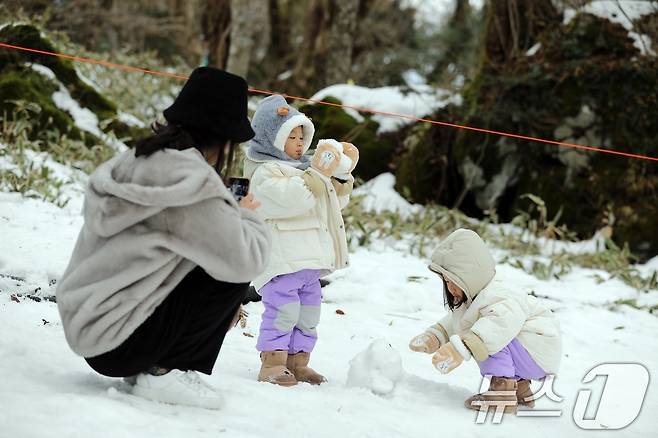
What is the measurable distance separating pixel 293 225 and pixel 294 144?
349 mm

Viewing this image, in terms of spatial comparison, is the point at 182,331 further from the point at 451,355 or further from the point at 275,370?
the point at 451,355

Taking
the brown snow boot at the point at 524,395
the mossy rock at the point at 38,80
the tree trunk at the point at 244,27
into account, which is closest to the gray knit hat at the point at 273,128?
the brown snow boot at the point at 524,395

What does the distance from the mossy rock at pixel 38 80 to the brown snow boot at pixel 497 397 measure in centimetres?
443

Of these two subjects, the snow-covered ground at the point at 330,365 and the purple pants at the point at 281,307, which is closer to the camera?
the snow-covered ground at the point at 330,365

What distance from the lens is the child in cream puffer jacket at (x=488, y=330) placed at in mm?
3014

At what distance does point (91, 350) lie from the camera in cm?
232

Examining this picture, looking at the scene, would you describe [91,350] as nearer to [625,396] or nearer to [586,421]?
[586,421]

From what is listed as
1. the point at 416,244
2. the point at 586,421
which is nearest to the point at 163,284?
the point at 586,421

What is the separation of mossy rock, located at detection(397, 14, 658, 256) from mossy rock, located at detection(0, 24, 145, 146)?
329 cm

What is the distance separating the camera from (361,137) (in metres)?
8.72

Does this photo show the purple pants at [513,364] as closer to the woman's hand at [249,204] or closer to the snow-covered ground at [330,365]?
the snow-covered ground at [330,365]

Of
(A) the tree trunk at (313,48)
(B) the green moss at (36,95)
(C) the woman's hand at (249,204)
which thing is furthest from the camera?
(A) the tree trunk at (313,48)

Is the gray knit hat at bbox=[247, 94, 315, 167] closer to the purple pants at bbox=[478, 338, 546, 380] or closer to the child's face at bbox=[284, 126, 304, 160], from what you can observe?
the child's face at bbox=[284, 126, 304, 160]

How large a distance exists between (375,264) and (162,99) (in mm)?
4760
